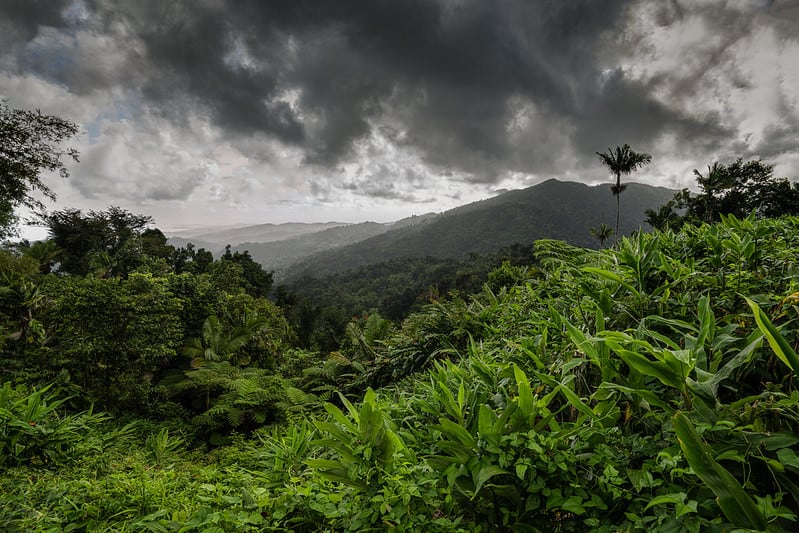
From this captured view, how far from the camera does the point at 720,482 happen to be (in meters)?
0.84

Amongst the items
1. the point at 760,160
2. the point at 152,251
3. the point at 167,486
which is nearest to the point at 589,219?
the point at 760,160

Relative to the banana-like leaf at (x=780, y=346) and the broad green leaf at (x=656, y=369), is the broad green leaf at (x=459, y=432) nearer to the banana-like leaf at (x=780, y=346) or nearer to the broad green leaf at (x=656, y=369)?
the broad green leaf at (x=656, y=369)

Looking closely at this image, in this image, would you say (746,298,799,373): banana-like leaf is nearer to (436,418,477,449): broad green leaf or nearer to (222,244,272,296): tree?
(436,418,477,449): broad green leaf

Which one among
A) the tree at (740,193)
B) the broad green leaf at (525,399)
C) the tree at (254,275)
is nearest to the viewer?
the broad green leaf at (525,399)

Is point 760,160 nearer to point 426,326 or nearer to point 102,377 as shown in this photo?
point 426,326

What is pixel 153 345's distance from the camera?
7.30 m

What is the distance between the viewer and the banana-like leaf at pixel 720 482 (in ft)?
2.60

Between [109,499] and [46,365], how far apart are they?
6.72 meters

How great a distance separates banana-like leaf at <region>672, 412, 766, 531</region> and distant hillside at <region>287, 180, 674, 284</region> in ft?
384

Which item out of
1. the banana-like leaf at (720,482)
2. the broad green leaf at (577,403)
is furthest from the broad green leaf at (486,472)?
the banana-like leaf at (720,482)

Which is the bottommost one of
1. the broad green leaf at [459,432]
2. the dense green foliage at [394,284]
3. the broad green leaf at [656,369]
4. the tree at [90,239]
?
the dense green foliage at [394,284]

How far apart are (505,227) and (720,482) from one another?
459 ft

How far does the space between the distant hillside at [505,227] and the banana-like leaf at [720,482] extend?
11718 cm

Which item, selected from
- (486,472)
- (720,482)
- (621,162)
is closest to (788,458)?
(720,482)
